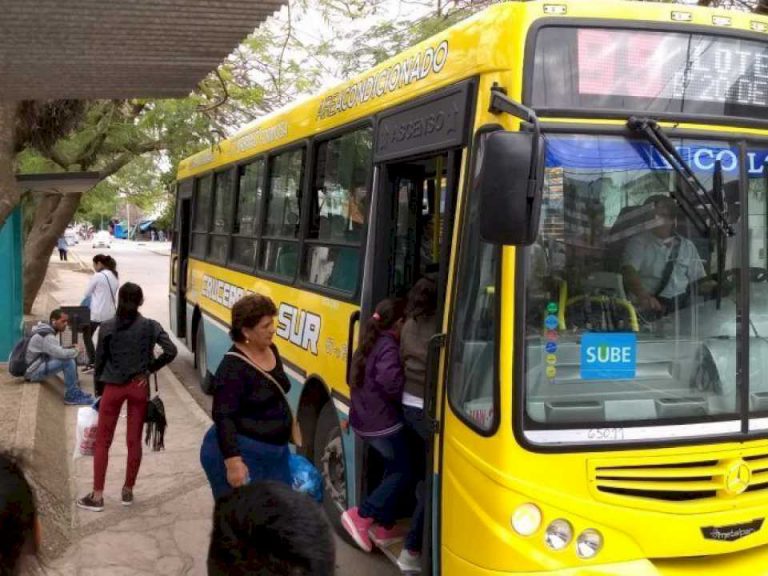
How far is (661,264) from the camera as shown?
3.33 meters

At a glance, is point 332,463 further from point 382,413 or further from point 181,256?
point 181,256

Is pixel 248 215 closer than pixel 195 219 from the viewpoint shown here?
Yes

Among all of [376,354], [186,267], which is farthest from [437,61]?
[186,267]

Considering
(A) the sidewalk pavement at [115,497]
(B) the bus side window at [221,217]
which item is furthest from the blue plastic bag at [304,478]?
(B) the bus side window at [221,217]

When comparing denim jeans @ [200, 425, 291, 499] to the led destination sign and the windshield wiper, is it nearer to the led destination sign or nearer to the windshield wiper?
the led destination sign


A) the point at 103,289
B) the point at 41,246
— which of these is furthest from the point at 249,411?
the point at 41,246

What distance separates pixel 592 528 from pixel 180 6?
3075 mm

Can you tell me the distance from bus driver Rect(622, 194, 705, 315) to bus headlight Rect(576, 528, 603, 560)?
3.01 ft

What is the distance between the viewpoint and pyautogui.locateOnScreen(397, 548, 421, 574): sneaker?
13.2 ft

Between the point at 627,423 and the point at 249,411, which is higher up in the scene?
the point at 627,423

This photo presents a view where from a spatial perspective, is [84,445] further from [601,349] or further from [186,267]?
[186,267]

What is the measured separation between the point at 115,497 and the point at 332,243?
8.59 feet

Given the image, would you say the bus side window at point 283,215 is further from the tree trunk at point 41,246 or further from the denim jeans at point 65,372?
the tree trunk at point 41,246

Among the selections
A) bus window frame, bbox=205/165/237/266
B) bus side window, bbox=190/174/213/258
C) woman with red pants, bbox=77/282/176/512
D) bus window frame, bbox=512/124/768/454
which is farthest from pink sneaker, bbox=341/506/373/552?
bus side window, bbox=190/174/213/258
